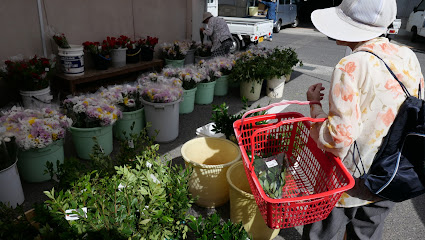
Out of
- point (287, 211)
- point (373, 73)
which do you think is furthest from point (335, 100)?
point (287, 211)

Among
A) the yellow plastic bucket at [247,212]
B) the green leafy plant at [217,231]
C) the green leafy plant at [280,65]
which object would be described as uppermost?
the green leafy plant at [280,65]

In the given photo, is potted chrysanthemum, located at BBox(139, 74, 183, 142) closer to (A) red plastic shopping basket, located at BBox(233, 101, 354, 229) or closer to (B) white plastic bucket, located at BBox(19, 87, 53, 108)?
(B) white plastic bucket, located at BBox(19, 87, 53, 108)

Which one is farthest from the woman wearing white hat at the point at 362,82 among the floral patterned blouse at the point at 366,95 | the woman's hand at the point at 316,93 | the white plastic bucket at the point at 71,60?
the white plastic bucket at the point at 71,60

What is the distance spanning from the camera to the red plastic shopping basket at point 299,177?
1.45 metres

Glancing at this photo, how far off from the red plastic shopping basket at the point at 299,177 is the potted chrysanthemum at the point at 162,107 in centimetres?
184

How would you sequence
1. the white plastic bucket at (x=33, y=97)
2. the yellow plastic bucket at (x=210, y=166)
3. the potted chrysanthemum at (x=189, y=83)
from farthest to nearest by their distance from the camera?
1. the potted chrysanthemum at (x=189, y=83)
2. the white plastic bucket at (x=33, y=97)
3. the yellow plastic bucket at (x=210, y=166)

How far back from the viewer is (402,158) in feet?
4.66

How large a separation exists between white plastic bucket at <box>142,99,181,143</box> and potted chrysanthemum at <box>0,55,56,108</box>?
133 cm

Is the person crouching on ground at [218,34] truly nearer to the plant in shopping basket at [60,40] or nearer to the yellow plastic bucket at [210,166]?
the plant in shopping basket at [60,40]

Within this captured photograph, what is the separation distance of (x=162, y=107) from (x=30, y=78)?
1.85 meters

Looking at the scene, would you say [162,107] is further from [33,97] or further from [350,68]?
[350,68]

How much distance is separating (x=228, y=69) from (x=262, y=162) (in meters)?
3.97

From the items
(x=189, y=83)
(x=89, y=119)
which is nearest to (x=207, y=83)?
(x=189, y=83)

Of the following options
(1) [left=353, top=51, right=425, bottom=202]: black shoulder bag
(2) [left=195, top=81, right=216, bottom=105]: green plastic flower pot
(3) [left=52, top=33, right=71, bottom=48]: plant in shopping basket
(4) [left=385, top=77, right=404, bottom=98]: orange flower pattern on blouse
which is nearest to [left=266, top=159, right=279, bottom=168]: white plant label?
(1) [left=353, top=51, right=425, bottom=202]: black shoulder bag
